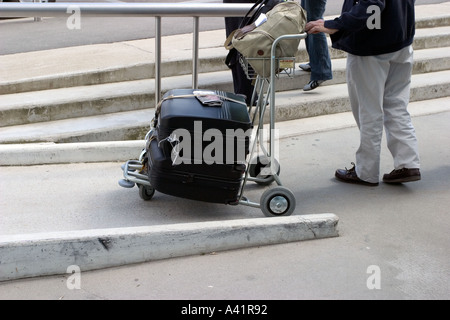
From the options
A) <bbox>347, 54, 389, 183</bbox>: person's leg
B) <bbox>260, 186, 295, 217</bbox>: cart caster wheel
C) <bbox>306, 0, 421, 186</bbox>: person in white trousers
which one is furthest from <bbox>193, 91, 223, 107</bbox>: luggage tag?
<bbox>347, 54, 389, 183</bbox>: person's leg

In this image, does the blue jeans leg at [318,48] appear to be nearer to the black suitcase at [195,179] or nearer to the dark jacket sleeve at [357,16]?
the dark jacket sleeve at [357,16]

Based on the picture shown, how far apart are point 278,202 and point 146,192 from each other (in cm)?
93

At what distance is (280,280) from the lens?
385 centimetres

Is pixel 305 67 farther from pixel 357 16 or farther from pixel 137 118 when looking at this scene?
pixel 357 16

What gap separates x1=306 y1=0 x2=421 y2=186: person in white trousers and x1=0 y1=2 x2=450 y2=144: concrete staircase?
69.0 inches

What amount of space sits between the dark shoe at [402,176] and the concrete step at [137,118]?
5.87 ft

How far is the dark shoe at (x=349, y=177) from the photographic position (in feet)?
17.3

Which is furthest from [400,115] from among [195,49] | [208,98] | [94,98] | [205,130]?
[94,98]

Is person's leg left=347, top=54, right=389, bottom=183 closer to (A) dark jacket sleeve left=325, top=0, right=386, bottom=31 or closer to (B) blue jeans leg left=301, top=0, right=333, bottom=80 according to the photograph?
(A) dark jacket sleeve left=325, top=0, right=386, bottom=31

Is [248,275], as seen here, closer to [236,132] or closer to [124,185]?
[236,132]

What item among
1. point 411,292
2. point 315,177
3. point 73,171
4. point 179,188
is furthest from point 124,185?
point 411,292

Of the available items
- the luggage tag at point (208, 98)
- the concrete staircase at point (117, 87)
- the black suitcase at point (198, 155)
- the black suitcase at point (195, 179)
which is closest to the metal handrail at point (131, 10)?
the concrete staircase at point (117, 87)

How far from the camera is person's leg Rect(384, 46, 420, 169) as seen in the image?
5098 millimetres

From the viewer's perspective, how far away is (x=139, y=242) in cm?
402
